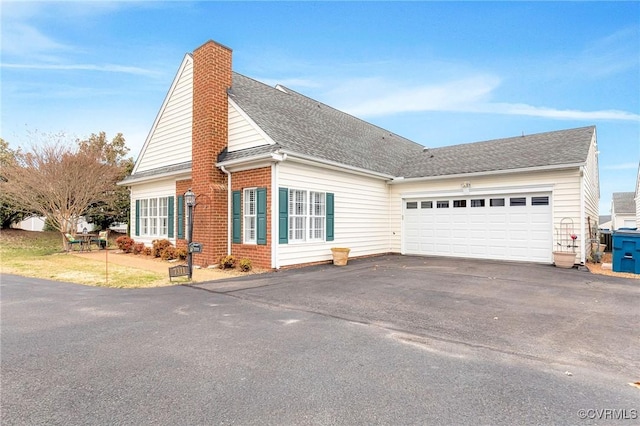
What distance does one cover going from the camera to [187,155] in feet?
44.3

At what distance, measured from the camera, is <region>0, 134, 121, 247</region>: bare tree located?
623 inches

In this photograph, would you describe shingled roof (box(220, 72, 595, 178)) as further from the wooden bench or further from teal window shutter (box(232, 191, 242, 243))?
the wooden bench

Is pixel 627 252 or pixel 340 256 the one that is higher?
pixel 627 252

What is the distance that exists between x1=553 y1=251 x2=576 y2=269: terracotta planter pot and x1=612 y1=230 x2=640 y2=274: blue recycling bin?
1029mm

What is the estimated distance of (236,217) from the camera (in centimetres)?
1112

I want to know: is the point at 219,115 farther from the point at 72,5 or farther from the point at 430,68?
the point at 430,68

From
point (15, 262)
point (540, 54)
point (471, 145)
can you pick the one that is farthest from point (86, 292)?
point (540, 54)

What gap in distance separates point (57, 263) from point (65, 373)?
11211mm

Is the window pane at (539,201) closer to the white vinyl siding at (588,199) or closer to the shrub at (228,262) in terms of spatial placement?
the white vinyl siding at (588,199)


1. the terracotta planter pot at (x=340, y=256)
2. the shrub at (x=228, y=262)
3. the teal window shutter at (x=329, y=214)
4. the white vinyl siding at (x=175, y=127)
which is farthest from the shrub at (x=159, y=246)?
the terracotta planter pot at (x=340, y=256)

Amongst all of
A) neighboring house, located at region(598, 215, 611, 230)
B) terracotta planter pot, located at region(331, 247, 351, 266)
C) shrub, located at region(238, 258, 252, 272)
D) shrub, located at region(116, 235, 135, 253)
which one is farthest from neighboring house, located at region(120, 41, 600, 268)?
neighboring house, located at region(598, 215, 611, 230)

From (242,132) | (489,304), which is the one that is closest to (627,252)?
(489,304)

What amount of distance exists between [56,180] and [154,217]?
17.3ft

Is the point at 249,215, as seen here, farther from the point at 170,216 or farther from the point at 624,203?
the point at 624,203
